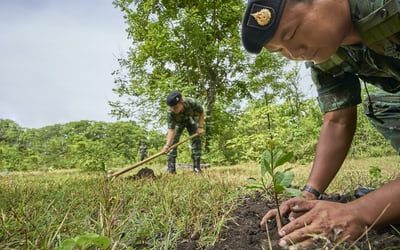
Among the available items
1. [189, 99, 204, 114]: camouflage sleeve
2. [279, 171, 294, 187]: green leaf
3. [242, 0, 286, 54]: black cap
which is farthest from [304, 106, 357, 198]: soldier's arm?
[189, 99, 204, 114]: camouflage sleeve

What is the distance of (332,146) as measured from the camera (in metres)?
1.93

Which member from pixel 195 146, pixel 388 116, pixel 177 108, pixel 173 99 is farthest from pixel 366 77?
pixel 195 146

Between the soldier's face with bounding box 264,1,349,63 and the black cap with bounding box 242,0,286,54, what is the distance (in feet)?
0.07

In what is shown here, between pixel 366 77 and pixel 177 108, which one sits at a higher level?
pixel 177 108

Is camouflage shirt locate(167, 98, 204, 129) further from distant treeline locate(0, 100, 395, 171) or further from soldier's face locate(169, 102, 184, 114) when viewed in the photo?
distant treeline locate(0, 100, 395, 171)

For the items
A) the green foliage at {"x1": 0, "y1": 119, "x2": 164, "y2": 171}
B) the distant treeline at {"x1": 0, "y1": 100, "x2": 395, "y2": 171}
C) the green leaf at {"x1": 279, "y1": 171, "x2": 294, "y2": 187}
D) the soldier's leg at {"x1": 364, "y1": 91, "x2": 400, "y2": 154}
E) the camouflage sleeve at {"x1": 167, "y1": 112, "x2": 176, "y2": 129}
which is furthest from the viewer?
the green foliage at {"x1": 0, "y1": 119, "x2": 164, "y2": 171}

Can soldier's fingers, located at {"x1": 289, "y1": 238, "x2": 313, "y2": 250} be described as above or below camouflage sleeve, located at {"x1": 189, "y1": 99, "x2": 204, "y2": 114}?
→ below

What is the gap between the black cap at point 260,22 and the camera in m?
1.34

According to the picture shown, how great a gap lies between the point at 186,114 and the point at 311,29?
6312 mm

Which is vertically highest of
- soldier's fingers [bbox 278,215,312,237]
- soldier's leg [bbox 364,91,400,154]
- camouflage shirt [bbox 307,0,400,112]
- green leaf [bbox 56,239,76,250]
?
camouflage shirt [bbox 307,0,400,112]

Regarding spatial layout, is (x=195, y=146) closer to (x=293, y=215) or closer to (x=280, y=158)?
(x=293, y=215)

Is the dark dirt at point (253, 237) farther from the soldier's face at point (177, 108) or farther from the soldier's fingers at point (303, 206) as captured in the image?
the soldier's face at point (177, 108)

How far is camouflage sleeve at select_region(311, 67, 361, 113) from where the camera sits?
6.44 feet

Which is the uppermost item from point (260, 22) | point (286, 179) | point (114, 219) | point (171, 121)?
point (171, 121)
